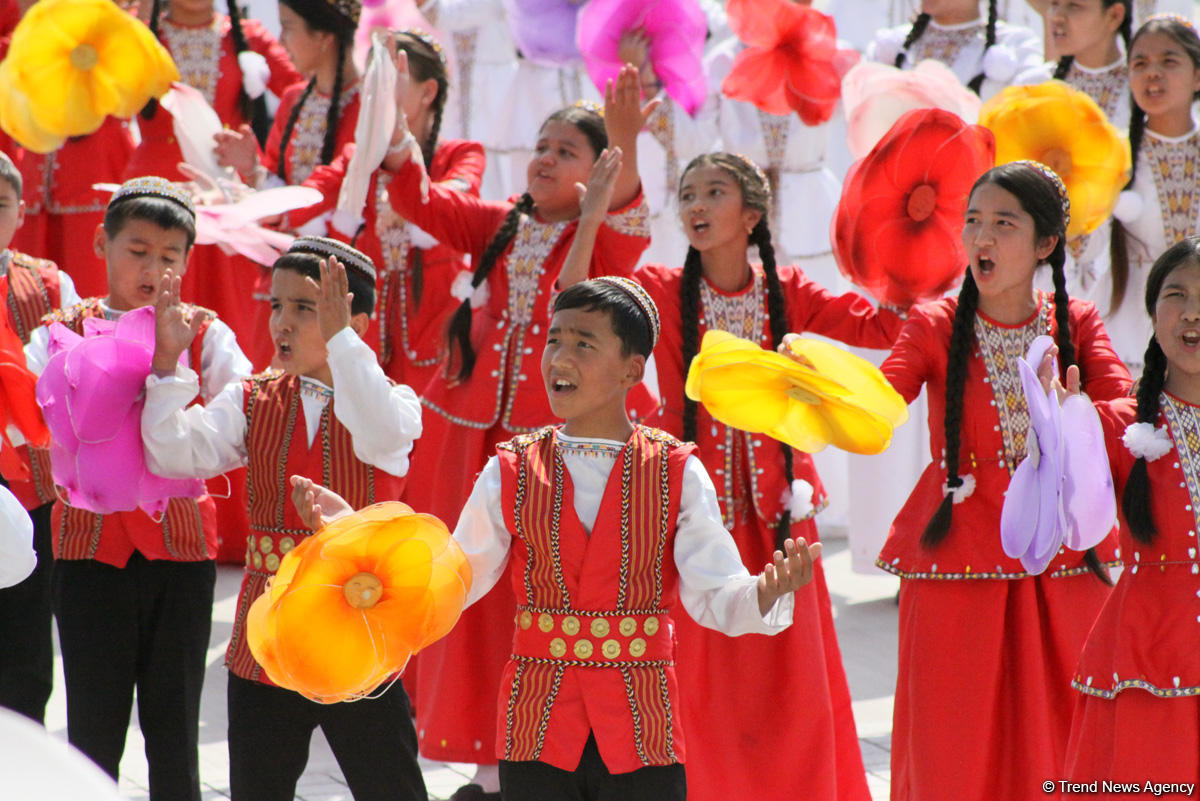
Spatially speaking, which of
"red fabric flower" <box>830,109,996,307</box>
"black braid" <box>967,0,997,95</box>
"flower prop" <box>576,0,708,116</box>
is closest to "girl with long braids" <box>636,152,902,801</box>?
"red fabric flower" <box>830,109,996,307</box>

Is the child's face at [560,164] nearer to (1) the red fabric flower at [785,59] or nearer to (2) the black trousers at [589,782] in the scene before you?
(1) the red fabric flower at [785,59]

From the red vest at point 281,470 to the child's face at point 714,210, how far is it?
3.72 feet

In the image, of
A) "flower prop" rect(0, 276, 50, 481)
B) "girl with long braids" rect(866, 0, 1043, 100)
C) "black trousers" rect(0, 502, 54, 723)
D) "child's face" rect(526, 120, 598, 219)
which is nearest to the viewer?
"flower prop" rect(0, 276, 50, 481)

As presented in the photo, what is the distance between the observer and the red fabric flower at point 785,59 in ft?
16.6

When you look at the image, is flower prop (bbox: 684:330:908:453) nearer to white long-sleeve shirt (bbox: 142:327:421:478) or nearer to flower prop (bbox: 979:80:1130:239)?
white long-sleeve shirt (bbox: 142:327:421:478)

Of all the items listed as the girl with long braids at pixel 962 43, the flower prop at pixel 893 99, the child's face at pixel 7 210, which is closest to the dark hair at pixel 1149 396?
the flower prop at pixel 893 99

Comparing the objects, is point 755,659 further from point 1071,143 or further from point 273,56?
point 273,56

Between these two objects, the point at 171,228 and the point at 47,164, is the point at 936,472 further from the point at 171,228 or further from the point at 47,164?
the point at 47,164

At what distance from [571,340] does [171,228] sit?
1.17 meters

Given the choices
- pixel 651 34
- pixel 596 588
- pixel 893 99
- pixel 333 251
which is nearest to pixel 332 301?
pixel 333 251

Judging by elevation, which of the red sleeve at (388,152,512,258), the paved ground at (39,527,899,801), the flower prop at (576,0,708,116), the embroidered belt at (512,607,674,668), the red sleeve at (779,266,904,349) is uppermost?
the flower prop at (576,0,708,116)

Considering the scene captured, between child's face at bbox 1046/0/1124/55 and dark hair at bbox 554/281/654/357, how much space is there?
9.66 ft

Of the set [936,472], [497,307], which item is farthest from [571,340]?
[497,307]

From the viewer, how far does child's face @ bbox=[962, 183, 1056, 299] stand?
11.7ft
